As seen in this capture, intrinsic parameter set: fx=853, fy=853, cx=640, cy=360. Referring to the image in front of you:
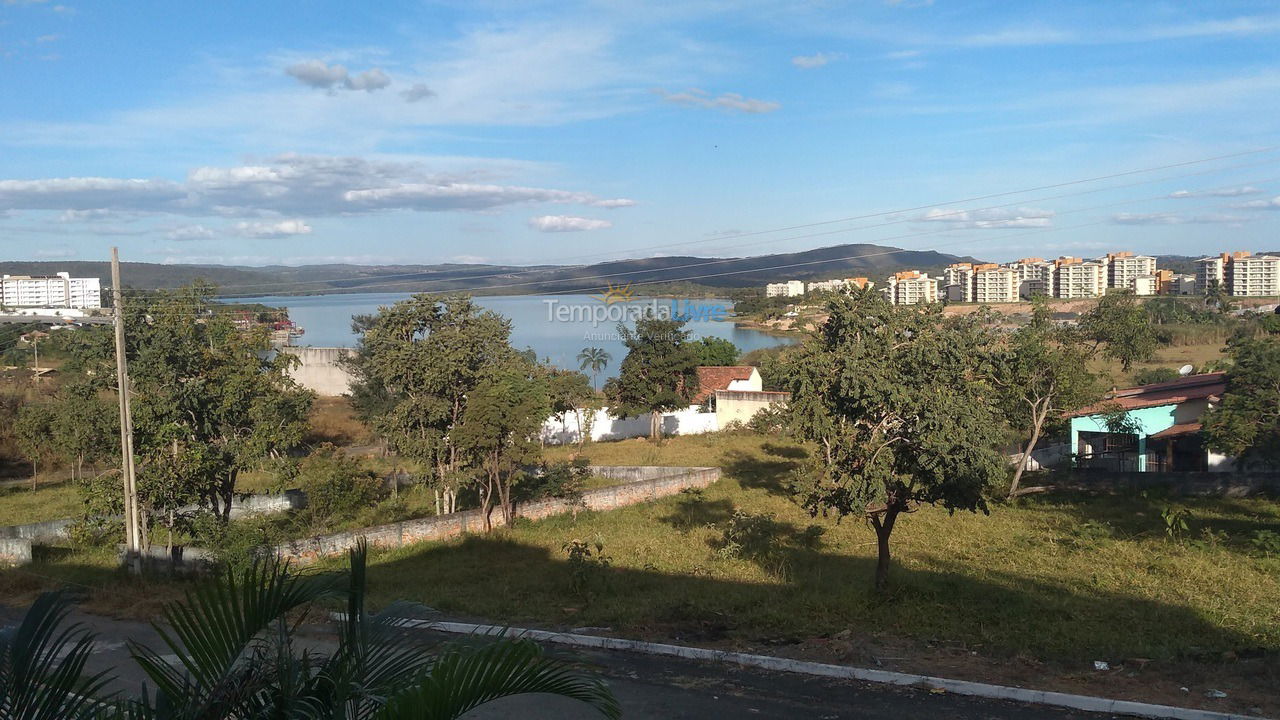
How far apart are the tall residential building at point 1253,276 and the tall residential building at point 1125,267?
11.6m

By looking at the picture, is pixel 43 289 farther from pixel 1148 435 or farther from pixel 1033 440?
pixel 1148 435

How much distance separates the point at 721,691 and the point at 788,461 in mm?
19697

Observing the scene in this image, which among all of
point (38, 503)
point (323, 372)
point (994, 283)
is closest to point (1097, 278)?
point (994, 283)

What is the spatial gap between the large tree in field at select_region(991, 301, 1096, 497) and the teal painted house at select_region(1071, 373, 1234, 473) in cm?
198

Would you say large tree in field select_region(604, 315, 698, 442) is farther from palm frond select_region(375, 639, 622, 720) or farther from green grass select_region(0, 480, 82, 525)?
palm frond select_region(375, 639, 622, 720)

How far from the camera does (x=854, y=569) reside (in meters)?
13.3

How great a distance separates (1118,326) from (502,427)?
13.9 m

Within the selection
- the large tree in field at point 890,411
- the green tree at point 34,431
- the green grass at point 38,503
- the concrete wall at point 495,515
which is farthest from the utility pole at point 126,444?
the green tree at point 34,431

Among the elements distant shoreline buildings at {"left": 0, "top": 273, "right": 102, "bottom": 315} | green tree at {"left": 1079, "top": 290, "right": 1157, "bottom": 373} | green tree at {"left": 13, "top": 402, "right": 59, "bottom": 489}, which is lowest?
green tree at {"left": 13, "top": 402, "right": 59, "bottom": 489}

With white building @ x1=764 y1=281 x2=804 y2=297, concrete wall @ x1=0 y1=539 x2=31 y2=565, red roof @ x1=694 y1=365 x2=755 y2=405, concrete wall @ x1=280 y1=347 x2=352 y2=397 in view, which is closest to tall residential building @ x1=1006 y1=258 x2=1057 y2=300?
white building @ x1=764 y1=281 x2=804 y2=297

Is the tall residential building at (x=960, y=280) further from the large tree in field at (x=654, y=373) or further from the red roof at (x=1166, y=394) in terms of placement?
the red roof at (x=1166, y=394)

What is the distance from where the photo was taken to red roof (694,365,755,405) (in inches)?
1587

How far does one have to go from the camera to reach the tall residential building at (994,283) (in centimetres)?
10100

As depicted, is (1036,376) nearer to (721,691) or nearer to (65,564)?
(721,691)
